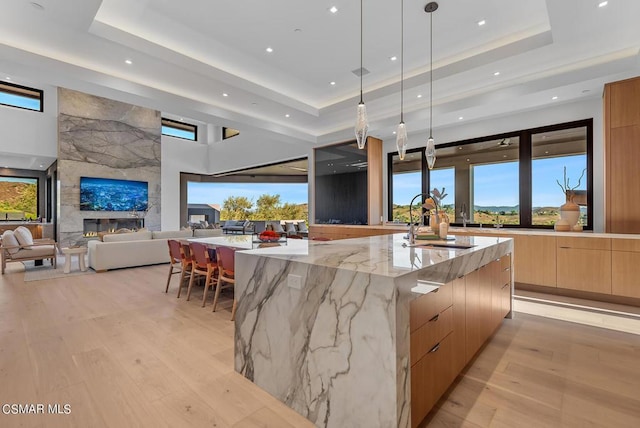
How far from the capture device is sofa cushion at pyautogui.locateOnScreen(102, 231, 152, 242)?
6.23 m

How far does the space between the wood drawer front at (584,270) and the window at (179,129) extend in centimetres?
1288

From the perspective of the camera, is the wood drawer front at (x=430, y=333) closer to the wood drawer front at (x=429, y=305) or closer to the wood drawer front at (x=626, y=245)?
the wood drawer front at (x=429, y=305)

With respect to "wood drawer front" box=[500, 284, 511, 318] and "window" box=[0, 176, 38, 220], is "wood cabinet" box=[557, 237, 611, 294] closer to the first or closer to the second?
"wood drawer front" box=[500, 284, 511, 318]

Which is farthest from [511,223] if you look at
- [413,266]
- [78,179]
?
[78,179]

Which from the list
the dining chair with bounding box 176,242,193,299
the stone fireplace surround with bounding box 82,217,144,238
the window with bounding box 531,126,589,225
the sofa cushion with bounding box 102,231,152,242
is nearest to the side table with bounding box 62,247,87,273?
the sofa cushion with bounding box 102,231,152,242

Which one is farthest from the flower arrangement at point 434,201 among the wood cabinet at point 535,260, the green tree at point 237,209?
the green tree at point 237,209

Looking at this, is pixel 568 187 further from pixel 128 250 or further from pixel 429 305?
pixel 128 250

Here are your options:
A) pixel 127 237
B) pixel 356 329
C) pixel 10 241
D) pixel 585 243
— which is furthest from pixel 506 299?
pixel 10 241

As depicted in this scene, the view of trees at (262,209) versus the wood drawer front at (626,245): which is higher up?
the view of trees at (262,209)

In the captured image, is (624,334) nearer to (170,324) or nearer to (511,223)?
(511,223)

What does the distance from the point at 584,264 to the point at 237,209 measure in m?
13.3

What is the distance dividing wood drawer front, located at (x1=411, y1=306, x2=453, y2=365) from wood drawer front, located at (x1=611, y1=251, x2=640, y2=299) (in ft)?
10.8

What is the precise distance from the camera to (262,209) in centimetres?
1470

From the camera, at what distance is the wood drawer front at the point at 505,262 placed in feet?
10.2
